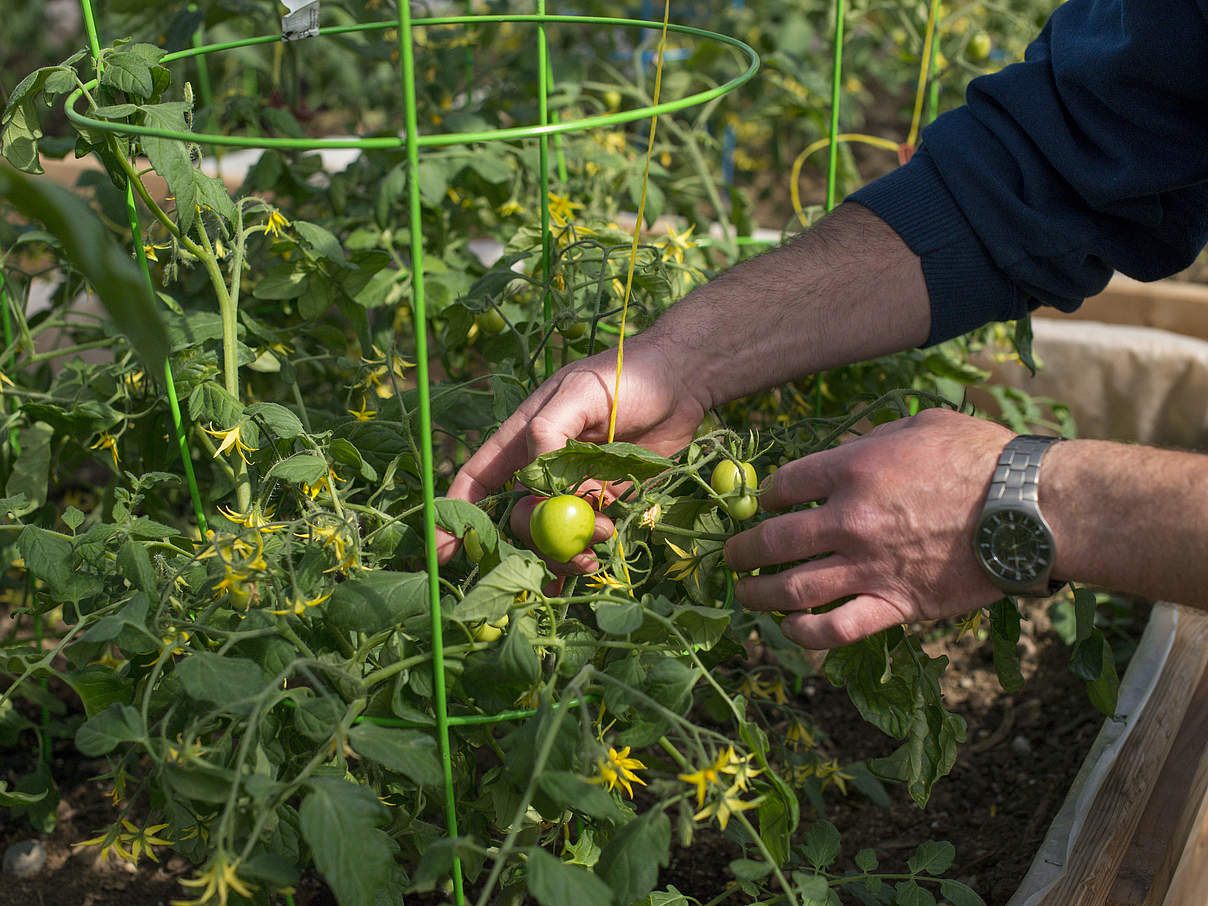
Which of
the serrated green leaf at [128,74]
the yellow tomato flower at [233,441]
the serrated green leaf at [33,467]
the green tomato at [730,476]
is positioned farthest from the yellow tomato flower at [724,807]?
the serrated green leaf at [33,467]

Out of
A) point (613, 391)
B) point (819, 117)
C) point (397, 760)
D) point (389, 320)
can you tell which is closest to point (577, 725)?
point (397, 760)

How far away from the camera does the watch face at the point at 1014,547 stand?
803 millimetres

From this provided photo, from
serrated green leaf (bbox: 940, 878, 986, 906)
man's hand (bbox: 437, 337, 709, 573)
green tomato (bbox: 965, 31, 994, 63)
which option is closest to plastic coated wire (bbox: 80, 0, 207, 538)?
man's hand (bbox: 437, 337, 709, 573)

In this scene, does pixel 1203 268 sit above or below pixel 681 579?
below

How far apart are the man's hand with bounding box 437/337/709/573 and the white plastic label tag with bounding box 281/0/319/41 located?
1.18 ft

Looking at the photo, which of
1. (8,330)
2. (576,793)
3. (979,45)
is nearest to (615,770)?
(576,793)

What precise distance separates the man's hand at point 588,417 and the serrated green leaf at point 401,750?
23 cm

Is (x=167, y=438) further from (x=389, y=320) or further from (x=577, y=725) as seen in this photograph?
(x=577, y=725)

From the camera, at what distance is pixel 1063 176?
111 cm

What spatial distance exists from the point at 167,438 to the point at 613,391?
525 millimetres

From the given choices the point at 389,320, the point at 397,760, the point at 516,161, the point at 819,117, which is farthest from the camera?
the point at 819,117

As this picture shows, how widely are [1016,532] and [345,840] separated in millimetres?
529

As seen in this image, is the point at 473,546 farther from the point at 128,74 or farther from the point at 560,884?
the point at 128,74

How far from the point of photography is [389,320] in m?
1.43
